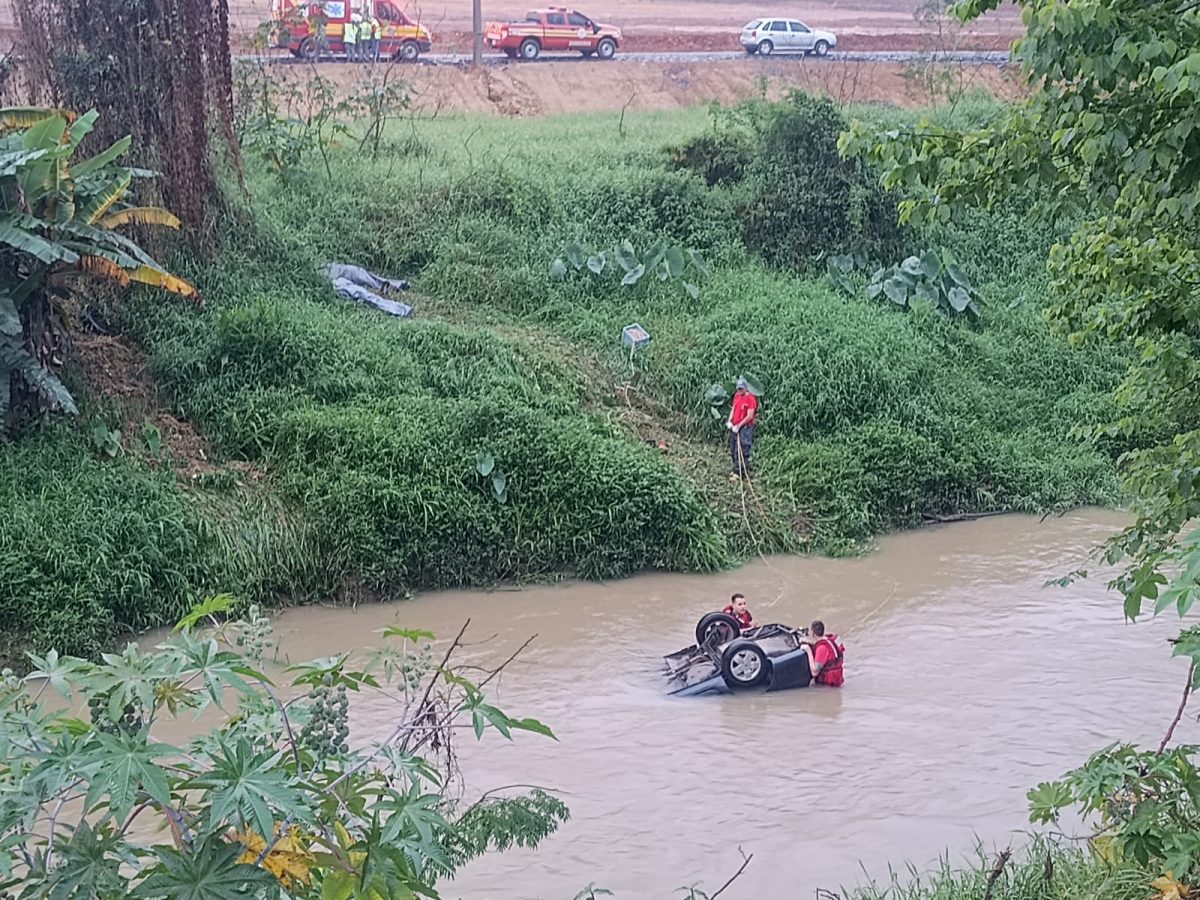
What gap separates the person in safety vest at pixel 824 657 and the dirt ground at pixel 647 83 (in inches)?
715

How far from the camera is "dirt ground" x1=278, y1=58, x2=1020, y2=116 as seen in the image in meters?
27.5

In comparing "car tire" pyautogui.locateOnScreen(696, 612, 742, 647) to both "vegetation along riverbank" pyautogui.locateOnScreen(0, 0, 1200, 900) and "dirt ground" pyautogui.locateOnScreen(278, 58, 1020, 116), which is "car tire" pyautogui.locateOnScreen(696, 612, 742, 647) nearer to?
"vegetation along riverbank" pyautogui.locateOnScreen(0, 0, 1200, 900)

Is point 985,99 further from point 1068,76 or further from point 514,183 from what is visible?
point 1068,76

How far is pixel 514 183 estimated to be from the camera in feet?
61.7

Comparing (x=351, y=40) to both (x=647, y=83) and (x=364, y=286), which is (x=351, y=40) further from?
(x=364, y=286)

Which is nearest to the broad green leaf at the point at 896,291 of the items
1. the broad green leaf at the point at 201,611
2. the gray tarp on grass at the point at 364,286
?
the gray tarp on grass at the point at 364,286

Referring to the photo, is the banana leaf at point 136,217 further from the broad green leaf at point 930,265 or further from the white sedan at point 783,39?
the white sedan at point 783,39

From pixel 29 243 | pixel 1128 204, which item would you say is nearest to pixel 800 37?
pixel 29 243

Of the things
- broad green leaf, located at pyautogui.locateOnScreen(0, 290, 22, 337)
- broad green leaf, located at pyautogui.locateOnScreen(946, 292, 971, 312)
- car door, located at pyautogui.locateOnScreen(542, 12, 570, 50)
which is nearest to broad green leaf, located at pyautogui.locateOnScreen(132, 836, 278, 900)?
broad green leaf, located at pyautogui.locateOnScreen(0, 290, 22, 337)

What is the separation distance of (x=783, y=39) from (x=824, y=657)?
26036 millimetres

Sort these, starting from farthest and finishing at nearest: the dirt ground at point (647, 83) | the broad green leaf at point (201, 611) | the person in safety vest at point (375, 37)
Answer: the dirt ground at point (647, 83), the person in safety vest at point (375, 37), the broad green leaf at point (201, 611)

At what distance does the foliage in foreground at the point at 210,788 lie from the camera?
284cm

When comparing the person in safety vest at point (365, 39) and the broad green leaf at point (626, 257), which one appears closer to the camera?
the broad green leaf at point (626, 257)

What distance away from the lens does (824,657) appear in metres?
10.5
